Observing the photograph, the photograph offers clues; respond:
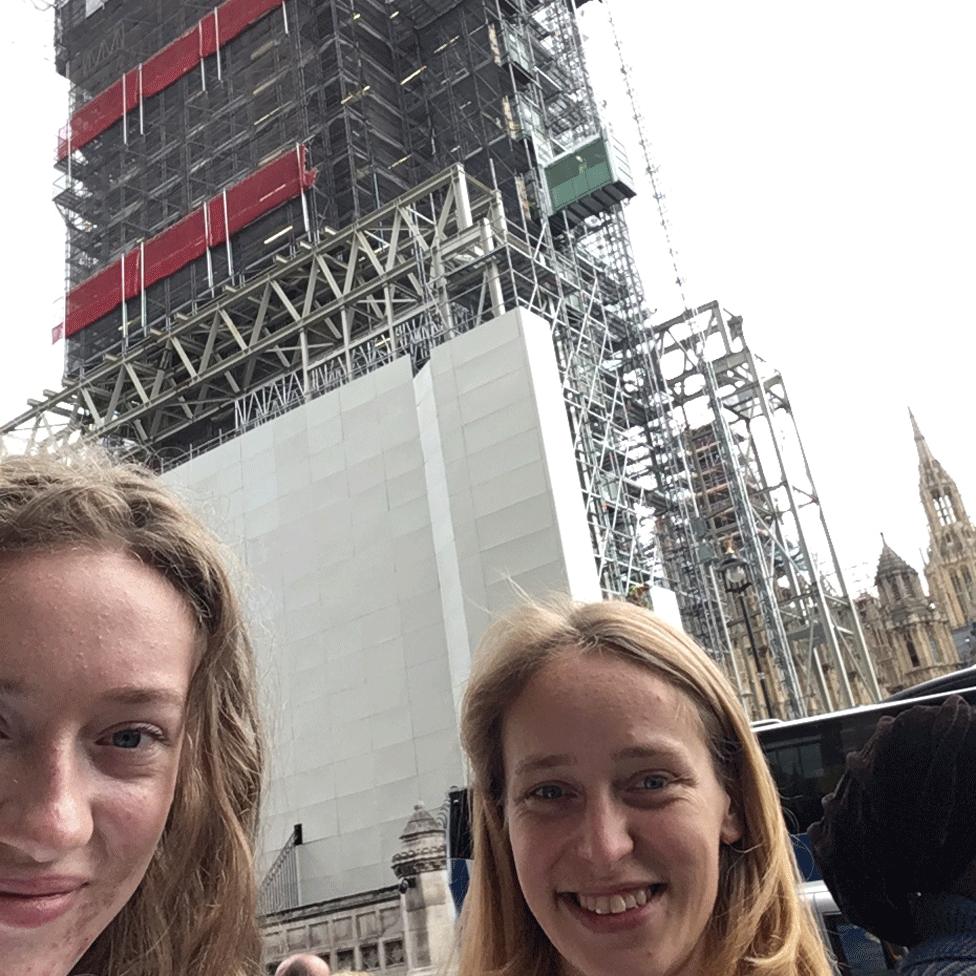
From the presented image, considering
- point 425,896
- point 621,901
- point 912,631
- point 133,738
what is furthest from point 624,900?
point 912,631

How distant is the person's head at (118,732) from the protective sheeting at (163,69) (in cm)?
3682

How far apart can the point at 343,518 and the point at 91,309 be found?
60.9ft

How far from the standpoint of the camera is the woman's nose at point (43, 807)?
1291mm

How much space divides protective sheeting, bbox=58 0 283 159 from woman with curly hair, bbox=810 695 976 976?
3732 centimetres

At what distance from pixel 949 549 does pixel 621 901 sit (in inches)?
2817

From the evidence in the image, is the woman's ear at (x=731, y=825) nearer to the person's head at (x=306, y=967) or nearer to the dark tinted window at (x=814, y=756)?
the person's head at (x=306, y=967)

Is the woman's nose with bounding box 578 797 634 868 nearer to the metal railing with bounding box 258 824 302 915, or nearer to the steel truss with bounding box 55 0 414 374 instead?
the metal railing with bounding box 258 824 302 915

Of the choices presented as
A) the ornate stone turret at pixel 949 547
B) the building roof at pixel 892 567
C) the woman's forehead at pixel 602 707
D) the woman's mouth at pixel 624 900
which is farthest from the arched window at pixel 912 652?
the woman's mouth at pixel 624 900

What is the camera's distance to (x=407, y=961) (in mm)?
12977

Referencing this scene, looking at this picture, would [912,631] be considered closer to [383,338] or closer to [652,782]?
[383,338]

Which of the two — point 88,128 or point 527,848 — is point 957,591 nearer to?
point 88,128

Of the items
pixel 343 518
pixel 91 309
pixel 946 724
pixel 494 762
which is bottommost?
pixel 946 724

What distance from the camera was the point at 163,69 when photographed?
37.0 m

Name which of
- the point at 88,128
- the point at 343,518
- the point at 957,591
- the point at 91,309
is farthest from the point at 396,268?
the point at 957,591
